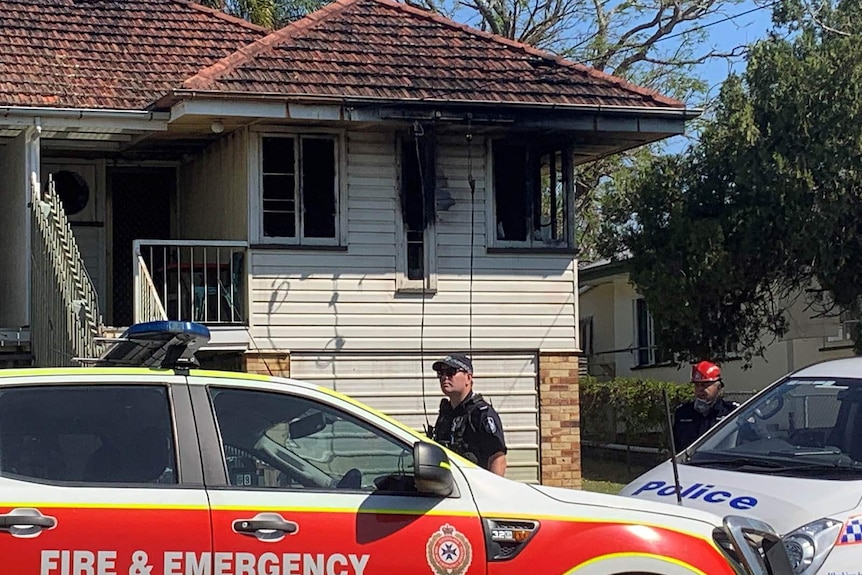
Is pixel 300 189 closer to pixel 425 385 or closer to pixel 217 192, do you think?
pixel 217 192

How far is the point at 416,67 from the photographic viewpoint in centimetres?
1446

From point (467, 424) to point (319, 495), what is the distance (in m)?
2.32

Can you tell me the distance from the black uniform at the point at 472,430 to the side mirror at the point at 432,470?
1965 millimetres

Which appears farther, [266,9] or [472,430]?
[266,9]

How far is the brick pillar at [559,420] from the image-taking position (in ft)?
47.8

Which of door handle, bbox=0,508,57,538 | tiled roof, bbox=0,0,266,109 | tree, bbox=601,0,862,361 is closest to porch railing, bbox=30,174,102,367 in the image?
tiled roof, bbox=0,0,266,109

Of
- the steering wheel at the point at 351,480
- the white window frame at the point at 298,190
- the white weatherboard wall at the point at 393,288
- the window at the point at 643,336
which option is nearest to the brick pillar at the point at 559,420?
the white weatherboard wall at the point at 393,288

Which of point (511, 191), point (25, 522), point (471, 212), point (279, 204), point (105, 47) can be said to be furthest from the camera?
point (105, 47)

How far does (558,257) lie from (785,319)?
5.88 m

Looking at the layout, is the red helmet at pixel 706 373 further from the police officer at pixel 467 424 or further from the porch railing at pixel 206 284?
the porch railing at pixel 206 284

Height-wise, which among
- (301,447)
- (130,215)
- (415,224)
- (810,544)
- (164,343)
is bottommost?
(810,544)

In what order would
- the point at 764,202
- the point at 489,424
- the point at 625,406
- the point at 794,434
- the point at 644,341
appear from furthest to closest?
the point at 644,341 < the point at 625,406 < the point at 764,202 < the point at 794,434 < the point at 489,424

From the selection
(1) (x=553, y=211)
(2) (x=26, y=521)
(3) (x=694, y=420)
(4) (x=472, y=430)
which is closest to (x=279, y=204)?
(1) (x=553, y=211)

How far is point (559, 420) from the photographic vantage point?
48.1 ft
